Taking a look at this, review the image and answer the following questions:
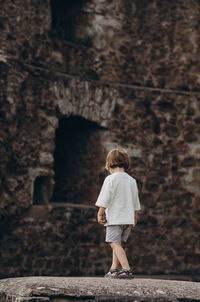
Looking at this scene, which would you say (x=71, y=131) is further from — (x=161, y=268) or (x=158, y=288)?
(x=158, y=288)

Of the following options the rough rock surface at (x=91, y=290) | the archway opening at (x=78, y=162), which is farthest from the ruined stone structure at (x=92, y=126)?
the rough rock surface at (x=91, y=290)

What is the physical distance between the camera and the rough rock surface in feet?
13.7

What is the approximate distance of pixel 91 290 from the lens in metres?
4.24

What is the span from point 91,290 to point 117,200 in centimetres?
104

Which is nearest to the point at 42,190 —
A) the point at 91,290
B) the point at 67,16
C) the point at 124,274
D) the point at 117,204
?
the point at 67,16

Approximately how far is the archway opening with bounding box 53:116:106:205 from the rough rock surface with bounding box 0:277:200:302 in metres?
4.44

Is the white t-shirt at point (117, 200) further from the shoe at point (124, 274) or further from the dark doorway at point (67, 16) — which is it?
the dark doorway at point (67, 16)

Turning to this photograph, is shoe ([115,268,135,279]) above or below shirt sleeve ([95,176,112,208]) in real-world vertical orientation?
below

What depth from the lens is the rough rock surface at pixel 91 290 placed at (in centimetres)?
417

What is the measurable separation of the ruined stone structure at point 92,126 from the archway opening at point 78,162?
2cm

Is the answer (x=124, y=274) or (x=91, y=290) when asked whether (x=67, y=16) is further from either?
(x=91, y=290)

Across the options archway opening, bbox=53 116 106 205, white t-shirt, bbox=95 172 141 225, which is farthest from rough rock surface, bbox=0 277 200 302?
archway opening, bbox=53 116 106 205

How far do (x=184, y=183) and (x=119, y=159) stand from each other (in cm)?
455

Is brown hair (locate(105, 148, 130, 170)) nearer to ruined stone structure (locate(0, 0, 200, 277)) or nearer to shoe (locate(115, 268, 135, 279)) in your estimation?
shoe (locate(115, 268, 135, 279))
